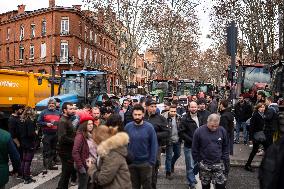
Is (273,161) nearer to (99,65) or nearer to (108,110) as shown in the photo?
(108,110)

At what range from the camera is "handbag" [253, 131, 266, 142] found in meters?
11.0

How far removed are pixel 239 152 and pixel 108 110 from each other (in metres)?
6.19

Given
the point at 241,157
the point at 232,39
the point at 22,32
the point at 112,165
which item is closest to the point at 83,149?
the point at 112,165

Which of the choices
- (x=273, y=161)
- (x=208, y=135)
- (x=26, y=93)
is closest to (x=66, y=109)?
(x=208, y=135)

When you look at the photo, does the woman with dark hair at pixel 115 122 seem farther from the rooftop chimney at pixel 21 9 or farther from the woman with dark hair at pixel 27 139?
the rooftop chimney at pixel 21 9

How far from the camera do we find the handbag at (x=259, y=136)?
11.0m

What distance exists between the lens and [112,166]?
5.25 metres

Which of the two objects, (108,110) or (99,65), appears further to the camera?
(99,65)

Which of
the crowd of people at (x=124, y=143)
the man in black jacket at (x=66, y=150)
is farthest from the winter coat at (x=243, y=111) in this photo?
the man in black jacket at (x=66, y=150)

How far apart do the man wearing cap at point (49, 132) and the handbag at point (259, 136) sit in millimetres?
5080

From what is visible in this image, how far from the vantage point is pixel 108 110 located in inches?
365

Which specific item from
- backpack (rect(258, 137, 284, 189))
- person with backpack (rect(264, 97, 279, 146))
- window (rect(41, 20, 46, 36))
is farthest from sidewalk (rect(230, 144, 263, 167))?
window (rect(41, 20, 46, 36))

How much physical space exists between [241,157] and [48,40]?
147 ft

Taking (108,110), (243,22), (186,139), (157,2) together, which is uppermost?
(157,2)
